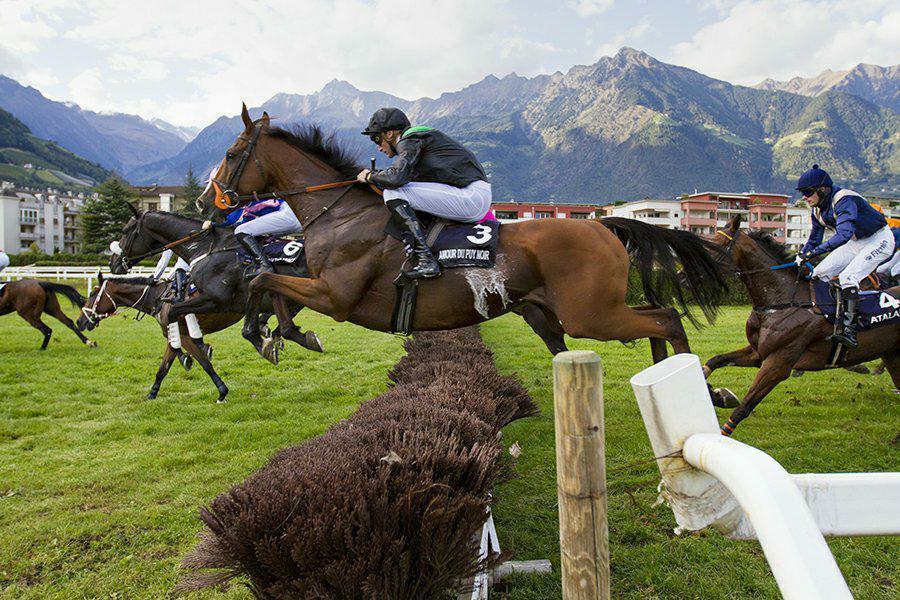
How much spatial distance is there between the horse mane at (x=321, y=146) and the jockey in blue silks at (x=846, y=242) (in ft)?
13.4

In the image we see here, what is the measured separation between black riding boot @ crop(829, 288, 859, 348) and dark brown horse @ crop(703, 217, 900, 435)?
0.08m

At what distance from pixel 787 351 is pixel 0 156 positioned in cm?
17177

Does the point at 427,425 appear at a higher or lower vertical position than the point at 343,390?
higher

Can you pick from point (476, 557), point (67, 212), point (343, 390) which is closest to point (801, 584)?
point (476, 557)

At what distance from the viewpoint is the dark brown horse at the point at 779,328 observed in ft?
16.7

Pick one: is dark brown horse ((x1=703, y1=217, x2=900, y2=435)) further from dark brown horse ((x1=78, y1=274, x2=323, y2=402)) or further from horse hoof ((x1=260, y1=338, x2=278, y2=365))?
dark brown horse ((x1=78, y1=274, x2=323, y2=402))

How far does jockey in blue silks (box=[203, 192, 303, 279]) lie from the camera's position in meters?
A: 5.55

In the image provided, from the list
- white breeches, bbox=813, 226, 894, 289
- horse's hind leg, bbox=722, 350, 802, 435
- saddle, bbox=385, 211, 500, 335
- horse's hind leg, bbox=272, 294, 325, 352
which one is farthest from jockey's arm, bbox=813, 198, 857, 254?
horse's hind leg, bbox=272, 294, 325, 352

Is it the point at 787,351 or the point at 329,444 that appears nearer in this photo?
the point at 329,444

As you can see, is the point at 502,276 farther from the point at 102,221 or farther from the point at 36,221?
the point at 36,221

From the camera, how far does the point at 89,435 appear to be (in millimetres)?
5586

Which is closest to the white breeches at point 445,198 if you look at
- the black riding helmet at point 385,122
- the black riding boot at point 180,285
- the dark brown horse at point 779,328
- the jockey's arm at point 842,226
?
the black riding helmet at point 385,122

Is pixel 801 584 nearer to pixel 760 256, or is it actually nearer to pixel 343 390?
pixel 760 256

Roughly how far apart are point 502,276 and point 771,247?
340 cm
